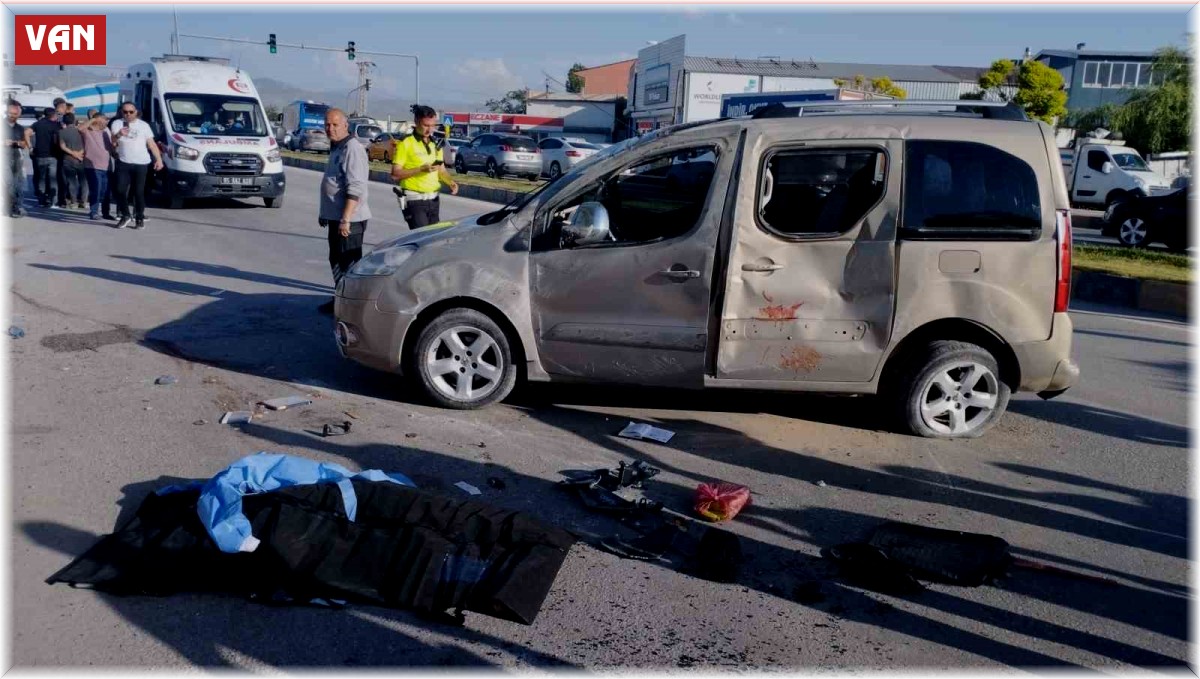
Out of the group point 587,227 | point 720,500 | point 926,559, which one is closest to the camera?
point 926,559

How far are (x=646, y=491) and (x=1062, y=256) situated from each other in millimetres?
2798

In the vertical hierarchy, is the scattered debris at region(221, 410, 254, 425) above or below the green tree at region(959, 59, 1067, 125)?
below

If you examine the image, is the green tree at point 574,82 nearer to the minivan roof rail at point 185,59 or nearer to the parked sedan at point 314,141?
the parked sedan at point 314,141

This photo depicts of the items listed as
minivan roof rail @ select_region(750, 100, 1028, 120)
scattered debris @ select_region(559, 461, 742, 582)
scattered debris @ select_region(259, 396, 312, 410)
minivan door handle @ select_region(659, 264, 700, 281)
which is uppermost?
minivan roof rail @ select_region(750, 100, 1028, 120)

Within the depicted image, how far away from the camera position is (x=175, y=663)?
142 inches

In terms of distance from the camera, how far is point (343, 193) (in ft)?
29.6

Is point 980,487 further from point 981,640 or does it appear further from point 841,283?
point 981,640

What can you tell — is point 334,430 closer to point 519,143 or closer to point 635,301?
point 635,301

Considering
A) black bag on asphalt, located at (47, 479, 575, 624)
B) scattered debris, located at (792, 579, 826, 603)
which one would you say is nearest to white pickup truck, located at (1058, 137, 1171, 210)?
scattered debris, located at (792, 579, 826, 603)

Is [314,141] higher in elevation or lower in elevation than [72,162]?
higher

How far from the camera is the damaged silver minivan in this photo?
241 inches

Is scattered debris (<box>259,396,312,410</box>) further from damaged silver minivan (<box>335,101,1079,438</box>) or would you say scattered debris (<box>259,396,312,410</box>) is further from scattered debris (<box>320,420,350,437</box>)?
damaged silver minivan (<box>335,101,1079,438</box>)

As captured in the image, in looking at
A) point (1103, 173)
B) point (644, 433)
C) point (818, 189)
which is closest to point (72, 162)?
point (644, 433)

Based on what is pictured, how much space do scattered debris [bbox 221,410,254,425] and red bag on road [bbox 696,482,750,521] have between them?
2.81 m
